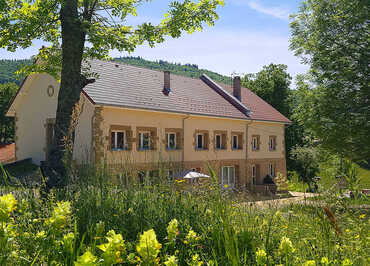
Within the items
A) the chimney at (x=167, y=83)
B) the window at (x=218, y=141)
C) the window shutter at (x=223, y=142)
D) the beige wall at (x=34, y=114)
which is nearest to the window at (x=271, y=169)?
the window shutter at (x=223, y=142)

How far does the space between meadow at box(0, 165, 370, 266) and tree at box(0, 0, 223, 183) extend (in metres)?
3.50

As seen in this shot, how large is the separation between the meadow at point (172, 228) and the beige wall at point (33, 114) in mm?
16184

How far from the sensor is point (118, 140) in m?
18.7

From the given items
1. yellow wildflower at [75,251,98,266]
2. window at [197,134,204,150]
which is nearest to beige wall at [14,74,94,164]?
window at [197,134,204,150]

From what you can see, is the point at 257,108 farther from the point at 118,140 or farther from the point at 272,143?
the point at 118,140

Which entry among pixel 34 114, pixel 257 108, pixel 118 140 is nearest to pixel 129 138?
pixel 118 140

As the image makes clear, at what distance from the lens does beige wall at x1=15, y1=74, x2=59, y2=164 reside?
2011 centimetres

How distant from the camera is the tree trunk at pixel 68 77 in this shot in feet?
26.3

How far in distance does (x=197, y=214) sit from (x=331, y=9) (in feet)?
53.4

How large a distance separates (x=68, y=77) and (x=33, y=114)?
1395 cm

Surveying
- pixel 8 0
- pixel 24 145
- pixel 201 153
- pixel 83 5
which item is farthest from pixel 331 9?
pixel 24 145

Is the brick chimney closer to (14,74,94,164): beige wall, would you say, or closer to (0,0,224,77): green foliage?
(14,74,94,164): beige wall

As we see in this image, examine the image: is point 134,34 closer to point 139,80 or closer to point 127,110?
point 127,110

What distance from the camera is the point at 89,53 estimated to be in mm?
9969
